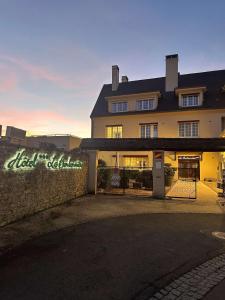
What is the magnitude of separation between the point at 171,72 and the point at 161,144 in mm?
18456

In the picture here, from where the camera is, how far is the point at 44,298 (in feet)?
14.6

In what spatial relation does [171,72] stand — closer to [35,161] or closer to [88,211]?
[88,211]

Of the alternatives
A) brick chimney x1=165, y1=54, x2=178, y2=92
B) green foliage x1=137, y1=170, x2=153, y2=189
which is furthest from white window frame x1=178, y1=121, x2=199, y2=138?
green foliage x1=137, y1=170, x2=153, y2=189

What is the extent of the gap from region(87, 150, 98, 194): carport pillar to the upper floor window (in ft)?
50.4

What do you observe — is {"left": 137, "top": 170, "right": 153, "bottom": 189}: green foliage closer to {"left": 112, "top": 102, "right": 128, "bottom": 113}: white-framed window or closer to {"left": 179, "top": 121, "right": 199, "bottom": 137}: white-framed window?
{"left": 179, "top": 121, "right": 199, "bottom": 137}: white-framed window

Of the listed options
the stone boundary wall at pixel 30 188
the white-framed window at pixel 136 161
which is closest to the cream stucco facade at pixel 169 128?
the white-framed window at pixel 136 161

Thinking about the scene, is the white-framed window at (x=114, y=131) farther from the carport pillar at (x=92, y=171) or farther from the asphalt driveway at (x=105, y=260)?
the asphalt driveway at (x=105, y=260)

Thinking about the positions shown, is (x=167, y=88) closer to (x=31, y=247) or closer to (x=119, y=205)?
(x=119, y=205)

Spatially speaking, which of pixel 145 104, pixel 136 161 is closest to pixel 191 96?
pixel 145 104

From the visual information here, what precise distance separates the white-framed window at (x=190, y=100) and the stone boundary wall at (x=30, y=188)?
18.9 meters

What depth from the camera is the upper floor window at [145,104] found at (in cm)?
3186

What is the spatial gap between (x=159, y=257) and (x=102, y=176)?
1420cm

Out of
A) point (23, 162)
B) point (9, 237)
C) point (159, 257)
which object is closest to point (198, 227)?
point (159, 257)

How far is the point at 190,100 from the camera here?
30.2 metres
